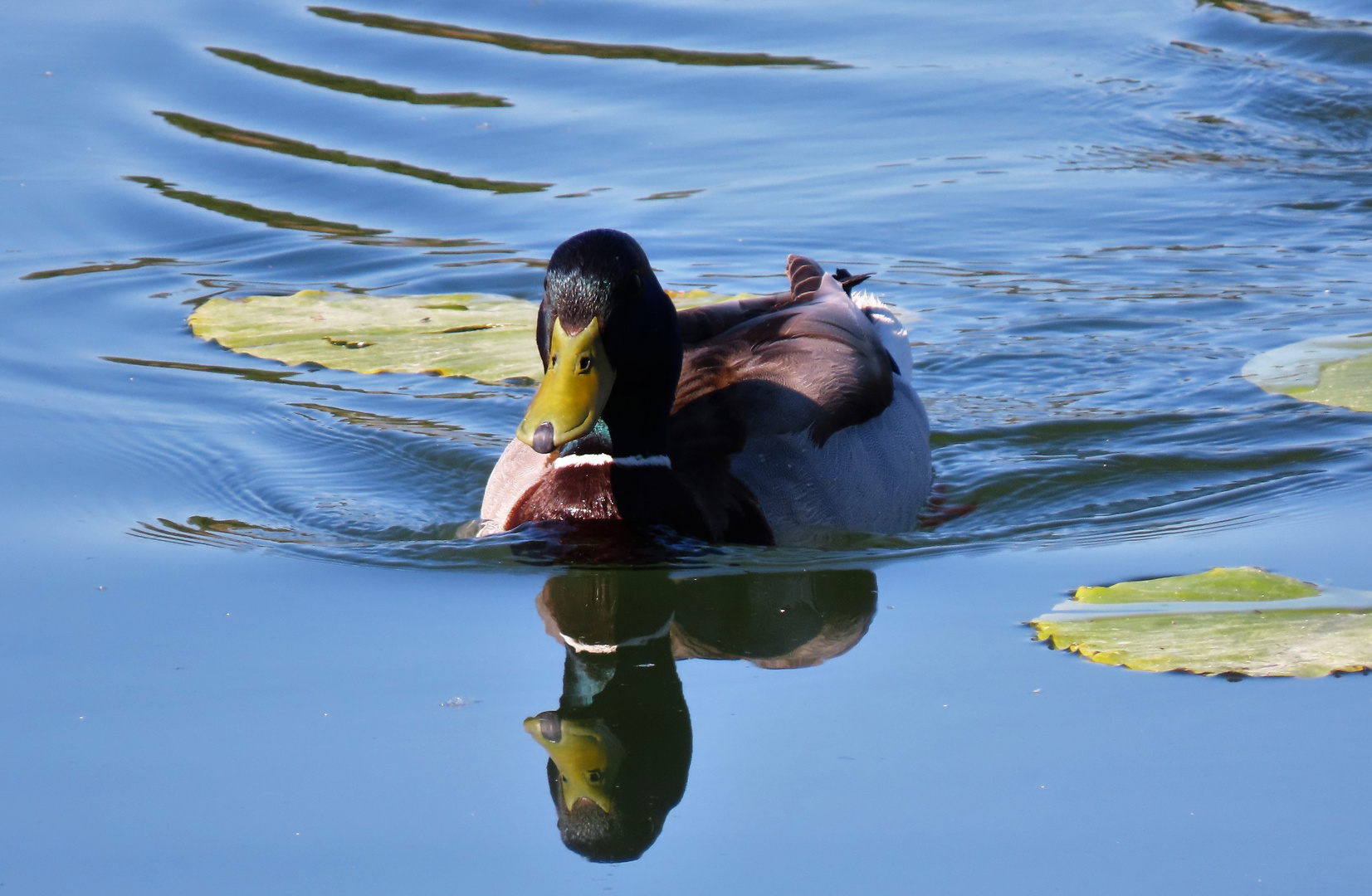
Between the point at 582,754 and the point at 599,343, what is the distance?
1516 millimetres

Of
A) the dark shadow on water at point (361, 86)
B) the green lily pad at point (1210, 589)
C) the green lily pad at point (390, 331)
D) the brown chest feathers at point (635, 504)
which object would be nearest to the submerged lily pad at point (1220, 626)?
the green lily pad at point (1210, 589)

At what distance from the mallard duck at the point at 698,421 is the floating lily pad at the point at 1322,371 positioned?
67.0 inches

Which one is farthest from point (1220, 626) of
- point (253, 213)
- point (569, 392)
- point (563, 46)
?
point (563, 46)

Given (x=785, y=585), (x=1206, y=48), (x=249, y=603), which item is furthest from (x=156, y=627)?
(x=1206, y=48)

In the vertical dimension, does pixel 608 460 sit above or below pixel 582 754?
above

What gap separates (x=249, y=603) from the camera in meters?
5.35

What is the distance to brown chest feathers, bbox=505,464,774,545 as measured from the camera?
5.69m

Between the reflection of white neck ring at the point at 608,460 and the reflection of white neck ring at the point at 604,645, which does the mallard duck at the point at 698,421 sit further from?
the reflection of white neck ring at the point at 604,645

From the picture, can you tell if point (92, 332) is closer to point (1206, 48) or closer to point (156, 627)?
point (156, 627)

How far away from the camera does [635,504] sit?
569 cm

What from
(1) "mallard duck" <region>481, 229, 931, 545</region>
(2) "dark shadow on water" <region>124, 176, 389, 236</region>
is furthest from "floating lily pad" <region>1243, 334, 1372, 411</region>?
(2) "dark shadow on water" <region>124, 176, 389, 236</region>

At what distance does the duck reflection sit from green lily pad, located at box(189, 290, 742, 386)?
2.39 meters

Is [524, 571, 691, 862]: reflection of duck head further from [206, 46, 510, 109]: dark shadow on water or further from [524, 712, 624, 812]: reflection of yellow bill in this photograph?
[206, 46, 510, 109]: dark shadow on water

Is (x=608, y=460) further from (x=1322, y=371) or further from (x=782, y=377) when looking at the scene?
(x=1322, y=371)
